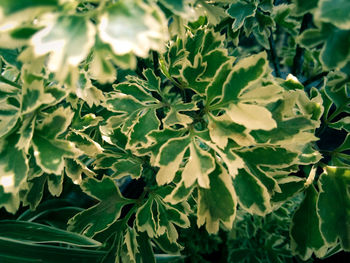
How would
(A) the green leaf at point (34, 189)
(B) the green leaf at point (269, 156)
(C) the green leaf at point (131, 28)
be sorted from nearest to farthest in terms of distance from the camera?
1. (C) the green leaf at point (131, 28)
2. (B) the green leaf at point (269, 156)
3. (A) the green leaf at point (34, 189)

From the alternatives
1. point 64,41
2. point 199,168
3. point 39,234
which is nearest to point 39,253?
point 39,234

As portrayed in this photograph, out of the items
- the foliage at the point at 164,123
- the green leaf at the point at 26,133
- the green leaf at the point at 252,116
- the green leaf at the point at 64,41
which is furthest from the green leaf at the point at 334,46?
the green leaf at the point at 26,133

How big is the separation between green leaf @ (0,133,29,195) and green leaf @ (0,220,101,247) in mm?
294

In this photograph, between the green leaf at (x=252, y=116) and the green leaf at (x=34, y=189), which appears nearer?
the green leaf at (x=252, y=116)

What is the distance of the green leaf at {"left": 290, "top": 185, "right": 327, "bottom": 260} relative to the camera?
0.65 meters

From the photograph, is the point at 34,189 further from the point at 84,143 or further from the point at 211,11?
the point at 211,11

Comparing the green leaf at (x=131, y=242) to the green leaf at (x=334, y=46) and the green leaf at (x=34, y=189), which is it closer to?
the green leaf at (x=34, y=189)

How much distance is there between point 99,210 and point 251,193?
371 mm

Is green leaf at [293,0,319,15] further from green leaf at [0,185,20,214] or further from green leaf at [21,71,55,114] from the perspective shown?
green leaf at [0,185,20,214]

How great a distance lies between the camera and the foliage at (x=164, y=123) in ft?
1.22

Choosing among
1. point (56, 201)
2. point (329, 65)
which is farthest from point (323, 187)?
point (56, 201)

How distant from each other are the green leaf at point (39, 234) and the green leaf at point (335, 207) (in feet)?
1.71

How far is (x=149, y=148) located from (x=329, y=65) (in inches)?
13.5

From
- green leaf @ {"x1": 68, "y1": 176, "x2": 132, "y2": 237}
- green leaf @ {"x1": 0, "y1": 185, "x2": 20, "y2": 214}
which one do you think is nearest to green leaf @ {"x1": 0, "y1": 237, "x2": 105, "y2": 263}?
green leaf @ {"x1": 68, "y1": 176, "x2": 132, "y2": 237}
